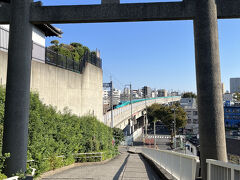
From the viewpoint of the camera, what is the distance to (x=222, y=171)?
337 centimetres

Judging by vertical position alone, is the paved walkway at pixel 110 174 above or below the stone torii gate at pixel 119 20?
below

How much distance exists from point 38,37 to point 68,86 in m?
4.25

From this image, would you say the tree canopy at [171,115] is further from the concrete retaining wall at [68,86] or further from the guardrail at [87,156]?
the guardrail at [87,156]

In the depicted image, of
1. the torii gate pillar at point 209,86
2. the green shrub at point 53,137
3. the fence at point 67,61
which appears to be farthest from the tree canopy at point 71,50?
the torii gate pillar at point 209,86

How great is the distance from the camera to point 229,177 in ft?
10.2

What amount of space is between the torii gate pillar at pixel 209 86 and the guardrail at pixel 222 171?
481 mm

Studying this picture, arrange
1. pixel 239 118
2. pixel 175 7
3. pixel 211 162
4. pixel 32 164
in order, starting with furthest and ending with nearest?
pixel 239 118, pixel 32 164, pixel 175 7, pixel 211 162

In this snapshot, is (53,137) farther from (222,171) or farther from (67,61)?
(222,171)

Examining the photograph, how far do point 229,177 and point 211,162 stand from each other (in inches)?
26.5

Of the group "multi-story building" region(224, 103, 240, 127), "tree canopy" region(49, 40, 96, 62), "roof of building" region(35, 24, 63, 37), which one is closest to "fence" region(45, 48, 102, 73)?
"tree canopy" region(49, 40, 96, 62)

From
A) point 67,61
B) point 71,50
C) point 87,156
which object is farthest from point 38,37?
point 71,50

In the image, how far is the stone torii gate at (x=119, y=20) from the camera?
4.38 meters

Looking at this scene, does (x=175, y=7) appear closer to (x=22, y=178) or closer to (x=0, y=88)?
(x=22, y=178)

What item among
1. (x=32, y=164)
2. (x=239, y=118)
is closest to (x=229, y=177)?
(x=32, y=164)
